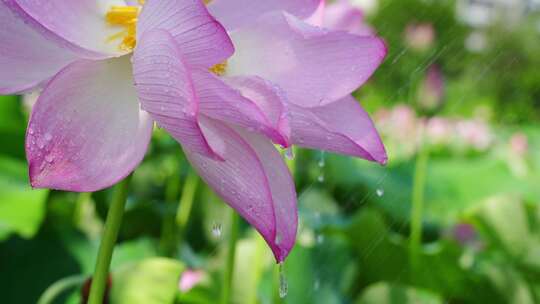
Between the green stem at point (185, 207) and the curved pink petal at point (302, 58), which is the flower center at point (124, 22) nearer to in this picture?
the curved pink petal at point (302, 58)

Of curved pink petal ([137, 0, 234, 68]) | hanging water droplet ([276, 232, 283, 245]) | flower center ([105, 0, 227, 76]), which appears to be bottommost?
hanging water droplet ([276, 232, 283, 245])

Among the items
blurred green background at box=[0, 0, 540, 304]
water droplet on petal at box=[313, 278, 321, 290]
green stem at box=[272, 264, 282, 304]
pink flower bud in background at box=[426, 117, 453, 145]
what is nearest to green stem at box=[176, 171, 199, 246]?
blurred green background at box=[0, 0, 540, 304]

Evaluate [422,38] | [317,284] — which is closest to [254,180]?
[317,284]

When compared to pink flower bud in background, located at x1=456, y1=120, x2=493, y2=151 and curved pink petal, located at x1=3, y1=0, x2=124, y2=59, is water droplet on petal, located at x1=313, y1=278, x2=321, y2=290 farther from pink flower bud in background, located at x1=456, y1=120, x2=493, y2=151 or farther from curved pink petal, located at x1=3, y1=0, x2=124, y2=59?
pink flower bud in background, located at x1=456, y1=120, x2=493, y2=151

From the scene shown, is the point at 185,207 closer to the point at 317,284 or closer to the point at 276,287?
the point at 317,284

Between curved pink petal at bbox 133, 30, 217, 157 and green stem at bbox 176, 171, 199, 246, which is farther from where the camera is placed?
green stem at bbox 176, 171, 199, 246

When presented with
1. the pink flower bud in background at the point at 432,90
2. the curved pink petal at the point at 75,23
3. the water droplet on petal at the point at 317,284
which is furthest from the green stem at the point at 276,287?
the pink flower bud in background at the point at 432,90

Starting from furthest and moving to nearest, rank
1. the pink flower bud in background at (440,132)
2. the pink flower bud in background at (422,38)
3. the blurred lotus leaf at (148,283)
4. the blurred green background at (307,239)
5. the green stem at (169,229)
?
the pink flower bud in background at (440,132), the pink flower bud in background at (422,38), the green stem at (169,229), the blurred green background at (307,239), the blurred lotus leaf at (148,283)
